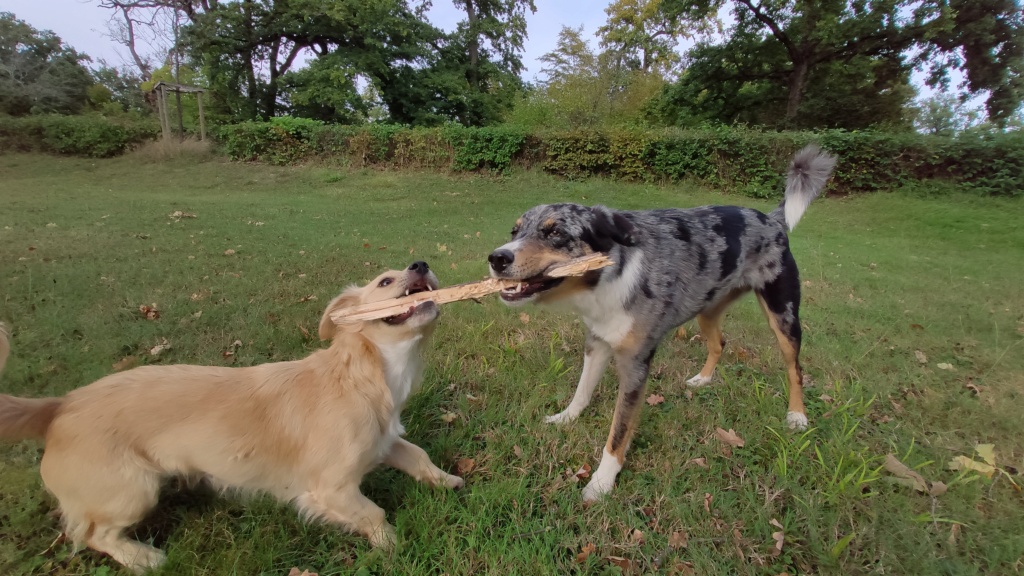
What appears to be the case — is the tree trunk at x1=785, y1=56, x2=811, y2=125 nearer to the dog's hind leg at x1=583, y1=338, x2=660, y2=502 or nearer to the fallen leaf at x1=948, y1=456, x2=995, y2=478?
the fallen leaf at x1=948, y1=456, x2=995, y2=478

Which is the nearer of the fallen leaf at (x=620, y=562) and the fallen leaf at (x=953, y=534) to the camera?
the fallen leaf at (x=620, y=562)

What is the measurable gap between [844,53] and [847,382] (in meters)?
25.1

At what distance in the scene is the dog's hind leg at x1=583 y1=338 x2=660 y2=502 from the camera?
291 cm

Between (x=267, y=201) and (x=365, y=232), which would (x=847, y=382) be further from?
(x=267, y=201)

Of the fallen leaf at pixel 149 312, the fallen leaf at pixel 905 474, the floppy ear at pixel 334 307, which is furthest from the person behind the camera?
the fallen leaf at pixel 149 312

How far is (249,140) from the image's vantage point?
64.5 ft

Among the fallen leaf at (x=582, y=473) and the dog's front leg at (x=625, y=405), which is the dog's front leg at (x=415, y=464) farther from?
the dog's front leg at (x=625, y=405)

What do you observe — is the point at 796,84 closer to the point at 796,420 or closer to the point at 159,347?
the point at 796,420

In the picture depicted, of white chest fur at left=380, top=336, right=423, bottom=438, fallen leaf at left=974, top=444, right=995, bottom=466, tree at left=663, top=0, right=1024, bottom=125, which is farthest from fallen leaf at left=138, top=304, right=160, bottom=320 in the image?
tree at left=663, top=0, right=1024, bottom=125

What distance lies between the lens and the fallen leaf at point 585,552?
2334 mm

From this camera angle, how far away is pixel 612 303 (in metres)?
2.92

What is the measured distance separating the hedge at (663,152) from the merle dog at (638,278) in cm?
1366

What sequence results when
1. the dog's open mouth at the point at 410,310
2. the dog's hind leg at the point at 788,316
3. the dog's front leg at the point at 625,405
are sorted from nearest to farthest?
the dog's open mouth at the point at 410,310, the dog's front leg at the point at 625,405, the dog's hind leg at the point at 788,316

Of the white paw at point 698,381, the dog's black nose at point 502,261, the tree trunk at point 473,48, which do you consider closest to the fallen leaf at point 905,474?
the white paw at point 698,381
